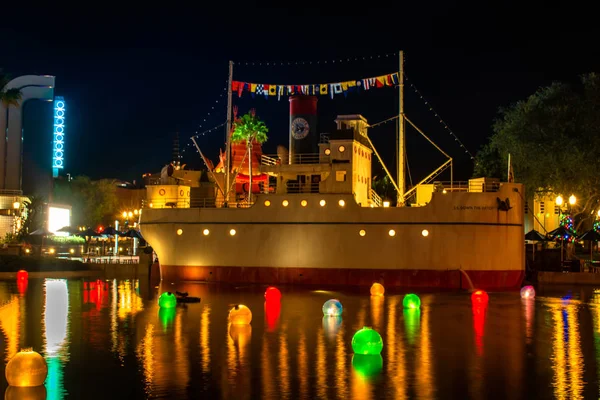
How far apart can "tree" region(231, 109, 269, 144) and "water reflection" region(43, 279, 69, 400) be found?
14019 millimetres

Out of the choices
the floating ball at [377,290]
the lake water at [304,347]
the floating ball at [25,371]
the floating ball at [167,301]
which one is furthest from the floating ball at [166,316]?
the floating ball at [377,290]

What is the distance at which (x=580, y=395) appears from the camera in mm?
13477

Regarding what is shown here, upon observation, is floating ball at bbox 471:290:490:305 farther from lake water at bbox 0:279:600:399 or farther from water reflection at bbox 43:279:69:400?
water reflection at bbox 43:279:69:400

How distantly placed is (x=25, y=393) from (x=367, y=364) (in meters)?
6.81

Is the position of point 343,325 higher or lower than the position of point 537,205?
lower

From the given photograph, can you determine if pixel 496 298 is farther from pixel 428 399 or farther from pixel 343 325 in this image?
pixel 428 399

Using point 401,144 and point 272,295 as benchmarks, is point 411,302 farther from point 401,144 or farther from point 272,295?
point 401,144

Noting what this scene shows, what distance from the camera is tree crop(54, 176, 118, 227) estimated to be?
8112 cm

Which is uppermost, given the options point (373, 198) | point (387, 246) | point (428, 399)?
point (373, 198)

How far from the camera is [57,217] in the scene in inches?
2522

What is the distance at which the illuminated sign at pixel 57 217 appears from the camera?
62750 millimetres

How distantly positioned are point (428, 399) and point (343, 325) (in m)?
9.38

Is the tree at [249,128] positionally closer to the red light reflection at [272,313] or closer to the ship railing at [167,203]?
the ship railing at [167,203]

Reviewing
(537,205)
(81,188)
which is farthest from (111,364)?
(81,188)
